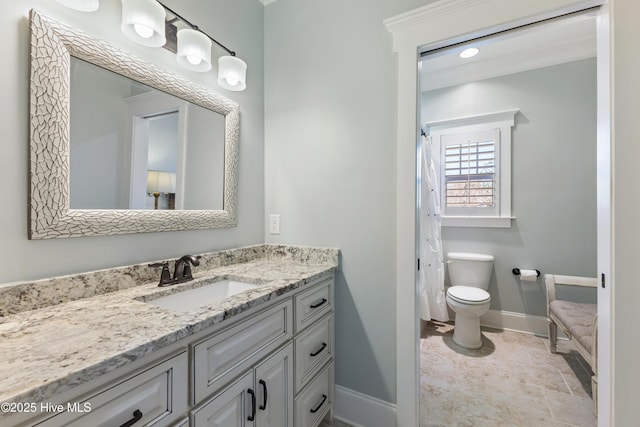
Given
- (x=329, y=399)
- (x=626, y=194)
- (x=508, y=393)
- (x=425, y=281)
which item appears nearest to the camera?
(x=626, y=194)

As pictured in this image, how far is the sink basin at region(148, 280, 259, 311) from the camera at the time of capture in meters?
1.09

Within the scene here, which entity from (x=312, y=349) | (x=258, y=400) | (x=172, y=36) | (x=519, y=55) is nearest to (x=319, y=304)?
(x=312, y=349)

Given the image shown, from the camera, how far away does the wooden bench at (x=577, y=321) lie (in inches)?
60.2

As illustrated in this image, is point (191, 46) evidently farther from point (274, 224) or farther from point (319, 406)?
point (319, 406)

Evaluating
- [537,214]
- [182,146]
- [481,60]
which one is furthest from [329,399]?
[481,60]

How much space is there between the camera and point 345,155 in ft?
5.25

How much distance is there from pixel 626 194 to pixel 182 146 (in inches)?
77.2

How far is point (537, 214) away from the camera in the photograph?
252 centimetres

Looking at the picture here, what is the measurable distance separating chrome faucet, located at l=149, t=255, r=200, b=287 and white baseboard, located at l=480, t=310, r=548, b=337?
289 cm

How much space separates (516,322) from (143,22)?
359 cm

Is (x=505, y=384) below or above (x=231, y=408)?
below

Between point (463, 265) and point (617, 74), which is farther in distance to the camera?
point (463, 265)

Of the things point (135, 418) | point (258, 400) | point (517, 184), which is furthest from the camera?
point (517, 184)

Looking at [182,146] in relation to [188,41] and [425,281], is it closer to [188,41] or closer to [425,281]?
[188,41]
